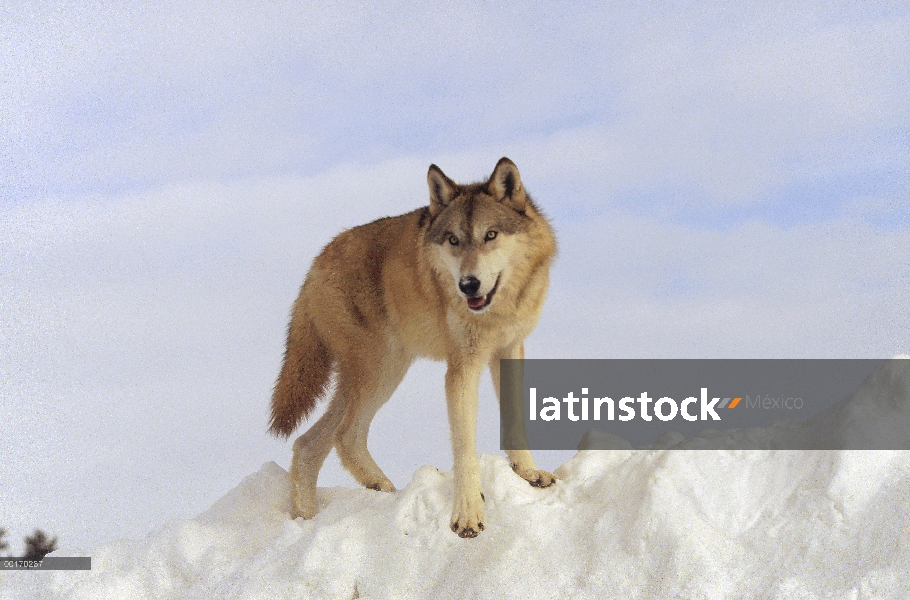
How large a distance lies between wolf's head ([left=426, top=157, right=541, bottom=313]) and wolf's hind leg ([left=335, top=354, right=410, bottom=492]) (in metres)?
1.10

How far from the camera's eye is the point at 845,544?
208 inches

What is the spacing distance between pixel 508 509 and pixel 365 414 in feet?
5.71

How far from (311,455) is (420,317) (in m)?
1.48

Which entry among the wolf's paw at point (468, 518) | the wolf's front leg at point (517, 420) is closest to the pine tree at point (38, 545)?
the wolf's paw at point (468, 518)

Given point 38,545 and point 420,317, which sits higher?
point 420,317

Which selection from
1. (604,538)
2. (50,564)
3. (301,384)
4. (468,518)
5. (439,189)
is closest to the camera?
(604,538)

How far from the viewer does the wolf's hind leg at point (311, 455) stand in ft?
23.4

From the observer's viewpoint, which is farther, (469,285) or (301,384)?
(301,384)

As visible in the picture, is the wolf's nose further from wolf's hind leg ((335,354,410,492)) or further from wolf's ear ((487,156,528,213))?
wolf's hind leg ((335,354,410,492))

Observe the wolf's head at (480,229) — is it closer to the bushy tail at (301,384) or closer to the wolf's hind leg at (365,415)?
the wolf's hind leg at (365,415)

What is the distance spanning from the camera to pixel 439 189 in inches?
265

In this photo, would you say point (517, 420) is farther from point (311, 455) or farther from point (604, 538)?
point (311, 455)

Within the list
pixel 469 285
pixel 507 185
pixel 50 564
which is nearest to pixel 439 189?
pixel 507 185

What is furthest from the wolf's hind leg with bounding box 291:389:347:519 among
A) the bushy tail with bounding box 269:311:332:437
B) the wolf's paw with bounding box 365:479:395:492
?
the wolf's paw with bounding box 365:479:395:492
